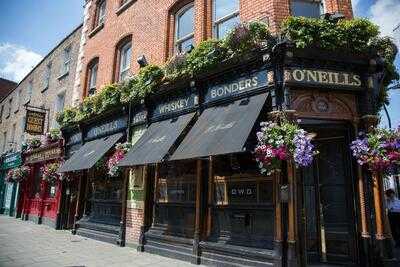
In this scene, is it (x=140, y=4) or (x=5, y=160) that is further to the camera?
(x=5, y=160)

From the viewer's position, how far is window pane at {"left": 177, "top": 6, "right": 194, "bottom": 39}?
10.8 meters

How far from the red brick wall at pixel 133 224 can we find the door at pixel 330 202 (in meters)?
4.78

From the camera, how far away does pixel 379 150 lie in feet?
22.2

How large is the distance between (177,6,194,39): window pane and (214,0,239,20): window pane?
1.03 metres

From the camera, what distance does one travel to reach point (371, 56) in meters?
7.56

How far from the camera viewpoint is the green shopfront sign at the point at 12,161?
21269 mm

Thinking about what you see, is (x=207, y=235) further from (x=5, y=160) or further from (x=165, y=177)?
(x=5, y=160)

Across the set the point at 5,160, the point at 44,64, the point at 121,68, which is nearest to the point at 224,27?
the point at 121,68

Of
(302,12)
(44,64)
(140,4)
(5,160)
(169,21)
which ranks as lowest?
(5,160)

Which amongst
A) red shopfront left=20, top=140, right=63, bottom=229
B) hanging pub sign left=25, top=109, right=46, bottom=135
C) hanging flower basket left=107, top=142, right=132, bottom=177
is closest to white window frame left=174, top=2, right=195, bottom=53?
hanging flower basket left=107, top=142, right=132, bottom=177

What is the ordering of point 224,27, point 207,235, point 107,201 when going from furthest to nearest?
point 107,201 < point 224,27 < point 207,235

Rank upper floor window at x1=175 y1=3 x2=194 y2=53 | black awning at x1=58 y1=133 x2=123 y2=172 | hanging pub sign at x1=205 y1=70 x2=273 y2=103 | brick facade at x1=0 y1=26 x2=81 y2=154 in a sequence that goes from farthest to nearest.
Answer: brick facade at x1=0 y1=26 x2=81 y2=154 → black awning at x1=58 y1=133 x2=123 y2=172 → upper floor window at x1=175 y1=3 x2=194 y2=53 → hanging pub sign at x1=205 y1=70 x2=273 y2=103

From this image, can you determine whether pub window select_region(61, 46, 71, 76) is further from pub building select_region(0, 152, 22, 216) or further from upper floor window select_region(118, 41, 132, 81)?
upper floor window select_region(118, 41, 132, 81)

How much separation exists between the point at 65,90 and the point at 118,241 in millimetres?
10448
